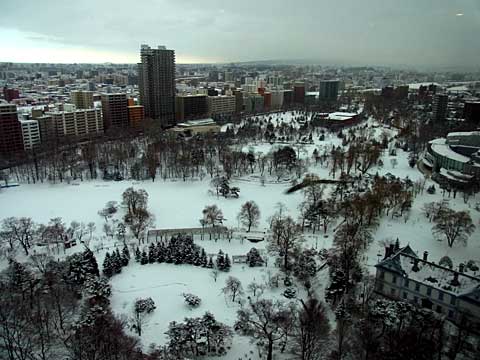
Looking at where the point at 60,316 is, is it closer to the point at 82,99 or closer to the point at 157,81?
the point at 157,81

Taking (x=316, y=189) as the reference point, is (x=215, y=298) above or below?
below

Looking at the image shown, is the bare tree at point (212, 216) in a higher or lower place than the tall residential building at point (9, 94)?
lower

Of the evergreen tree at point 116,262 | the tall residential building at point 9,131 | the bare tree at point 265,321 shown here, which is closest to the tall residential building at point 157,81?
the tall residential building at point 9,131

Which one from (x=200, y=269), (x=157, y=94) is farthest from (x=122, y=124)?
(x=200, y=269)

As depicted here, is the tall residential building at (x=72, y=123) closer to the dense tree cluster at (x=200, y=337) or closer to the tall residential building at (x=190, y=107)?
the tall residential building at (x=190, y=107)

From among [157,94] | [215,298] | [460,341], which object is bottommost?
[215,298]

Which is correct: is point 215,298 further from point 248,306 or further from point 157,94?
point 157,94

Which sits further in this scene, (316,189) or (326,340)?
(316,189)

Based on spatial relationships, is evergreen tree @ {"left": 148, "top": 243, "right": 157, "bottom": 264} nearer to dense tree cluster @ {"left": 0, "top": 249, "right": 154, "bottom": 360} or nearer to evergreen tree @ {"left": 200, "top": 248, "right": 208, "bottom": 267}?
evergreen tree @ {"left": 200, "top": 248, "right": 208, "bottom": 267}
